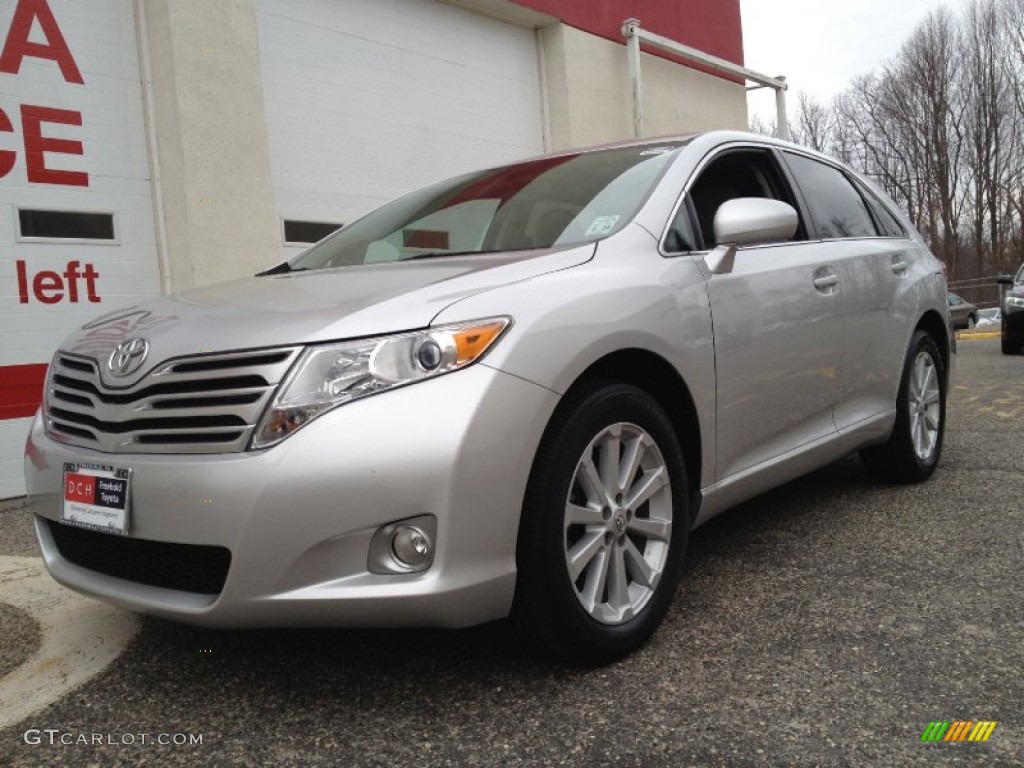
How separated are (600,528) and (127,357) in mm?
1245

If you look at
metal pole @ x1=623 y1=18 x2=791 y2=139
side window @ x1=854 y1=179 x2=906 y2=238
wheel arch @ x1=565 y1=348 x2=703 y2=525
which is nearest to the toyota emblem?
wheel arch @ x1=565 y1=348 x2=703 y2=525

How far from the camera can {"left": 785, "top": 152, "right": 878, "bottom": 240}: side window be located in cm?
355

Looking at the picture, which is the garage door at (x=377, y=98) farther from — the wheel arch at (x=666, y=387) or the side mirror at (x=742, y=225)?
the wheel arch at (x=666, y=387)

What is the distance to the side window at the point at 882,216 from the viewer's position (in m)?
4.07

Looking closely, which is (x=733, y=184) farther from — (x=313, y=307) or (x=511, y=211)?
(x=313, y=307)

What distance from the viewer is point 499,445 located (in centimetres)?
193

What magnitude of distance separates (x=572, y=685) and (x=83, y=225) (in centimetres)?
502

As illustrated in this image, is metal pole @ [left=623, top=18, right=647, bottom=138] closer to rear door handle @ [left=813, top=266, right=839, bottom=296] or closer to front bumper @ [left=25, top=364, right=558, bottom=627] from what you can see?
rear door handle @ [left=813, top=266, right=839, bottom=296]

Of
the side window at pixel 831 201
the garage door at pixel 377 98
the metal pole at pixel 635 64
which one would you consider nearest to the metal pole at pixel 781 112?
the metal pole at pixel 635 64

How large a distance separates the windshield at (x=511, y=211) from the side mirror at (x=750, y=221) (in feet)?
0.83

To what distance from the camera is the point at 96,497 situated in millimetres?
2117

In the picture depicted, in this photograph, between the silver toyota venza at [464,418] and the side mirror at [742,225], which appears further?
the side mirror at [742,225]

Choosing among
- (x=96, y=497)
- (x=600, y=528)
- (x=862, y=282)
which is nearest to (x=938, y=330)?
(x=862, y=282)

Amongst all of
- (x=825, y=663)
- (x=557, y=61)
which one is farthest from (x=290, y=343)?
(x=557, y=61)
